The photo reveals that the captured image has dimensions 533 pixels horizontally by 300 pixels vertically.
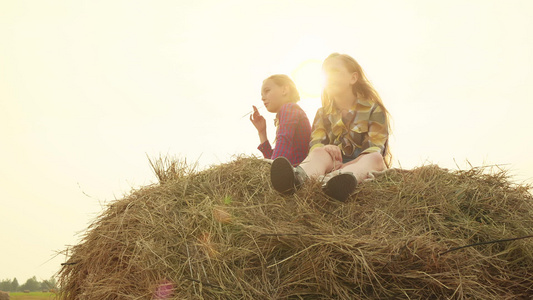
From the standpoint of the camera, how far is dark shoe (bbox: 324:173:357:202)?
2789 mm

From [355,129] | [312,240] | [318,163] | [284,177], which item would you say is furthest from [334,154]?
[312,240]

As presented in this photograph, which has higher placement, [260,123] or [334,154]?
[260,123]

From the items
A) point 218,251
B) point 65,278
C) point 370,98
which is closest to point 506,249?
point 218,251

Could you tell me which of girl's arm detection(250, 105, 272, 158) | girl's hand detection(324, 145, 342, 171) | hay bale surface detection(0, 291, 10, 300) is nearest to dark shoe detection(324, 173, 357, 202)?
girl's hand detection(324, 145, 342, 171)

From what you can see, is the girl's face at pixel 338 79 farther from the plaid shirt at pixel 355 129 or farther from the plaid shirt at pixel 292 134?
the plaid shirt at pixel 292 134

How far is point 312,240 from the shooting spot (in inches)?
90.0

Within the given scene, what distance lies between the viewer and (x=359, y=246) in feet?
7.45

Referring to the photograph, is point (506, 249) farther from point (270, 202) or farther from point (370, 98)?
point (370, 98)

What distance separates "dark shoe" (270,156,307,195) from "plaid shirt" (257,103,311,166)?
1.28 meters

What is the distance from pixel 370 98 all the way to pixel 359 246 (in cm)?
242

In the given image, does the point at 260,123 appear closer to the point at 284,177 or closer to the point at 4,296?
the point at 284,177

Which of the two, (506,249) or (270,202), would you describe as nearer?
(506,249)

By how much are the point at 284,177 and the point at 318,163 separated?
0.66m

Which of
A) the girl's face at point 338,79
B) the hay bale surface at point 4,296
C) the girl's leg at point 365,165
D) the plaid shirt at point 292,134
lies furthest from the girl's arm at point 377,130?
the hay bale surface at point 4,296
